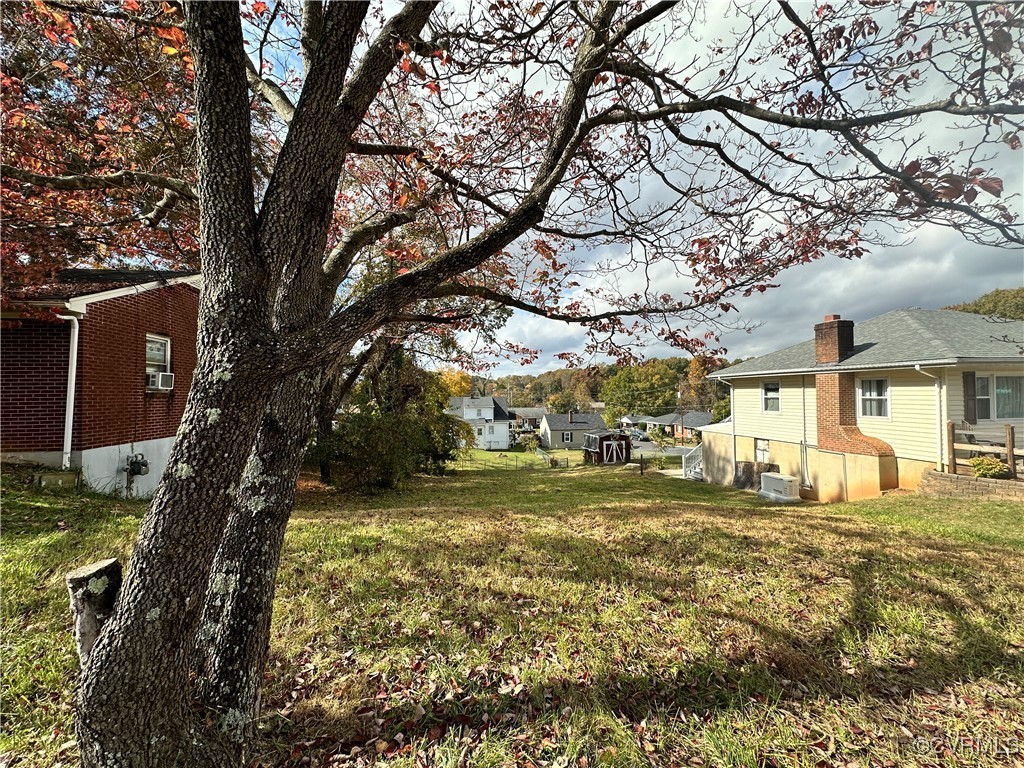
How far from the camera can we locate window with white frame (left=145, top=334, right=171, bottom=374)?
10055 millimetres

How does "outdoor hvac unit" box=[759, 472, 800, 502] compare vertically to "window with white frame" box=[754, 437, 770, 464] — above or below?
below

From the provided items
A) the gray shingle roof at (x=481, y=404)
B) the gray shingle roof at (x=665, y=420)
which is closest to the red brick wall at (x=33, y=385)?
the gray shingle roof at (x=481, y=404)

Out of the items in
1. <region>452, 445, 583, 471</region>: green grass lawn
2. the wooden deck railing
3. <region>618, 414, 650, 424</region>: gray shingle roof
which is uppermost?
the wooden deck railing

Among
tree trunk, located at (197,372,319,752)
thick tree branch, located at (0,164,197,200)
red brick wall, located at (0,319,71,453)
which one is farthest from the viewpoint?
red brick wall, located at (0,319,71,453)

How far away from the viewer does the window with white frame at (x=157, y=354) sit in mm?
10055

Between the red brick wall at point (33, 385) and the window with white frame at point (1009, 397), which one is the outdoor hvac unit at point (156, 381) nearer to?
the red brick wall at point (33, 385)

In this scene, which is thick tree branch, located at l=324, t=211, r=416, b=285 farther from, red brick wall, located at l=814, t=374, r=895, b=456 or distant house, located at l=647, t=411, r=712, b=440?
distant house, located at l=647, t=411, r=712, b=440

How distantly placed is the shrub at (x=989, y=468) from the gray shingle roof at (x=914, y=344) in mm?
2583

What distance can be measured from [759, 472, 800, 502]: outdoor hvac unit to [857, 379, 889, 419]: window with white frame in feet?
10.6

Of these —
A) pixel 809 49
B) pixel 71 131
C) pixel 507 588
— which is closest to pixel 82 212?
pixel 71 131

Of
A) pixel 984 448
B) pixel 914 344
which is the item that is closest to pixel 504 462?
pixel 914 344

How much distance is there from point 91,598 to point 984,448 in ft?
54.5

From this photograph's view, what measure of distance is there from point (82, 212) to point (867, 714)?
9871 millimetres

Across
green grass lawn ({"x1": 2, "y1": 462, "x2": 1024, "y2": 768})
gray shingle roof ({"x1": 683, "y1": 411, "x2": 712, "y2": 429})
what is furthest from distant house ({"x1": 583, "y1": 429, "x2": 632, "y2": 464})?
green grass lawn ({"x1": 2, "y1": 462, "x2": 1024, "y2": 768})
